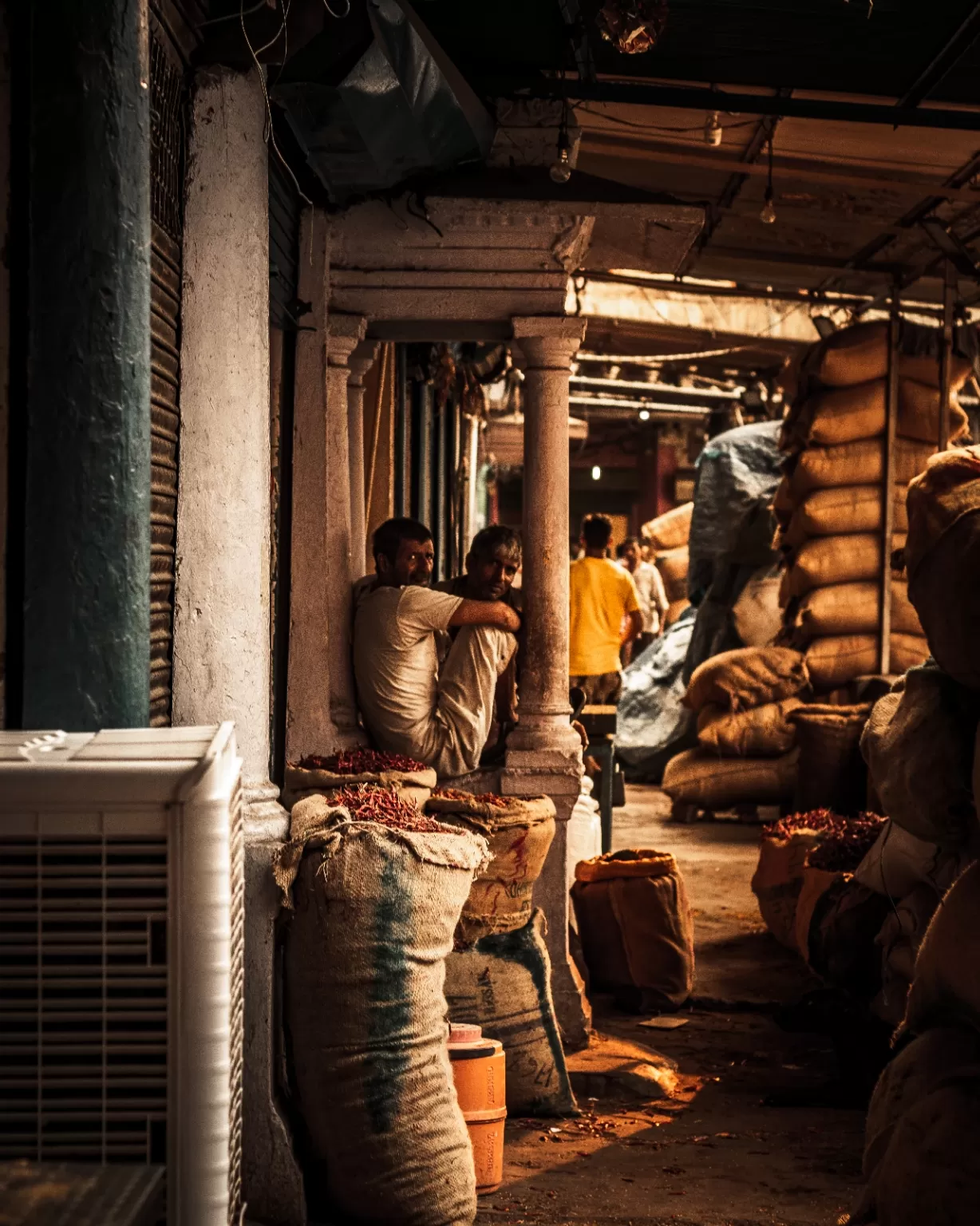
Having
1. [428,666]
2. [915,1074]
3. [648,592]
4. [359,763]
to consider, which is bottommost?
[915,1074]

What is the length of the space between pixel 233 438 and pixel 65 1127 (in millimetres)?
2375

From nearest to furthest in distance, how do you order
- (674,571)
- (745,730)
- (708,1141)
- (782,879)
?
1. (708,1141)
2. (782,879)
3. (745,730)
4. (674,571)

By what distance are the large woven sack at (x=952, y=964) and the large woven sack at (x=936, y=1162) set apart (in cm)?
20

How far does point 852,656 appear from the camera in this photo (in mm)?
11555

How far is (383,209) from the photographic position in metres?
6.81

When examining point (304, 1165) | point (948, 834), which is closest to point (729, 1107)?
point (948, 834)

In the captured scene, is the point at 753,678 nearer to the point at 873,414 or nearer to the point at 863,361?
the point at 873,414

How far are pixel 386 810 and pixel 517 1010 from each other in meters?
1.33

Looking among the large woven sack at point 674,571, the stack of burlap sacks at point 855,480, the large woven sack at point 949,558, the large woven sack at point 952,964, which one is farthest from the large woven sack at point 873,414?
the large woven sack at point 674,571

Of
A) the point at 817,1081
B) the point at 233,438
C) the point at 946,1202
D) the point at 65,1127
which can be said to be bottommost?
the point at 817,1081

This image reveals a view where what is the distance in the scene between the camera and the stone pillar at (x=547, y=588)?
687 centimetres

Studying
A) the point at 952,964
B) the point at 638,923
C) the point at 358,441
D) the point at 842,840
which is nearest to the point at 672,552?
the point at 358,441

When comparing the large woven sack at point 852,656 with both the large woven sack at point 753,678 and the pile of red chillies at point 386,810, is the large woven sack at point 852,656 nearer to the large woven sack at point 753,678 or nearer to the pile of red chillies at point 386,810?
the large woven sack at point 753,678

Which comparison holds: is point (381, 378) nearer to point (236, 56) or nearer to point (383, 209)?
point (383, 209)
